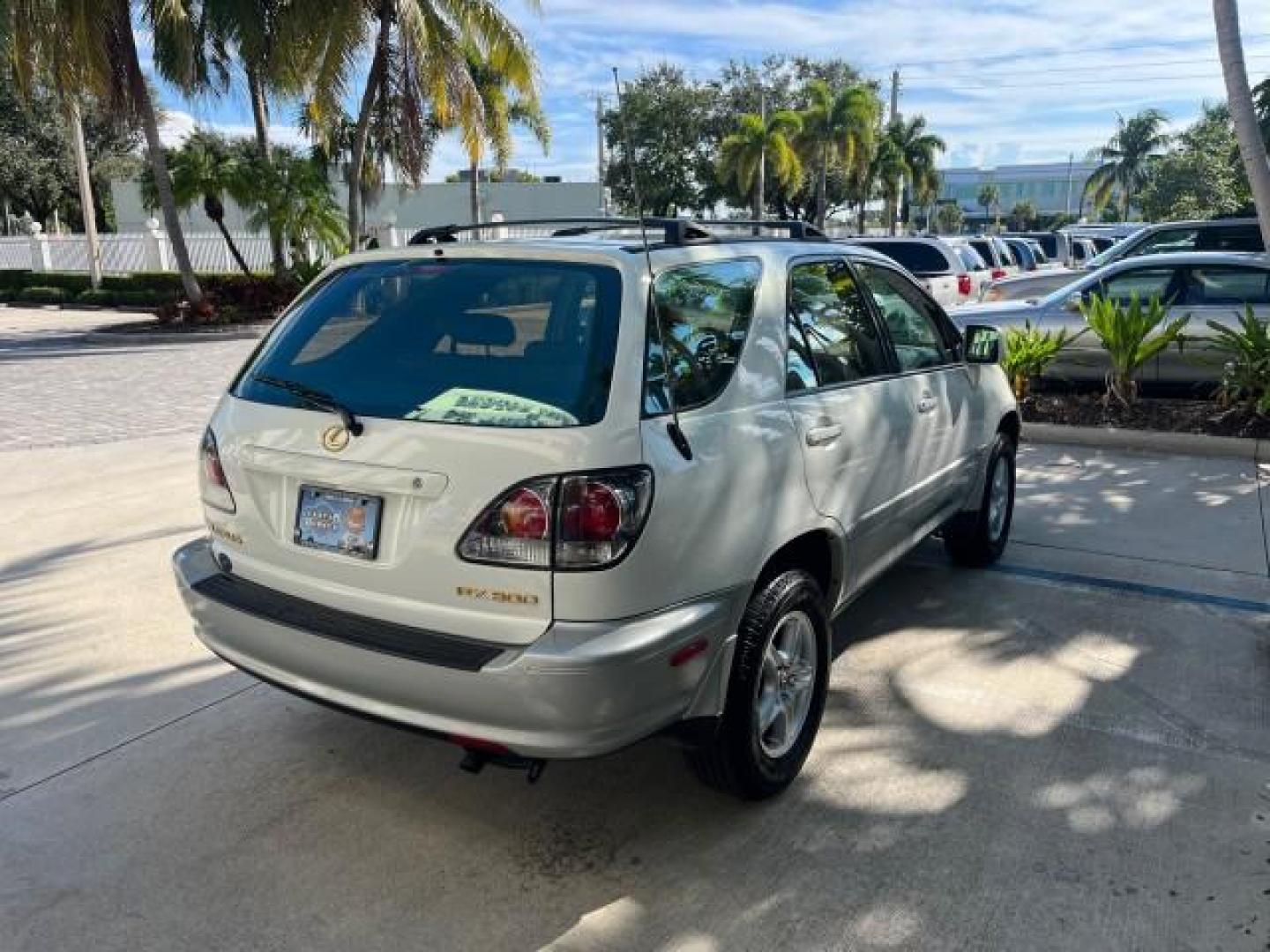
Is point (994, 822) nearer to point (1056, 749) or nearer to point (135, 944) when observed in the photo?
point (1056, 749)

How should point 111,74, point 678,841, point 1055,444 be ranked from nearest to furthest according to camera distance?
point 678,841
point 1055,444
point 111,74

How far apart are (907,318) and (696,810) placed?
2416mm

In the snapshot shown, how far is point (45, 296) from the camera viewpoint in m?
28.4

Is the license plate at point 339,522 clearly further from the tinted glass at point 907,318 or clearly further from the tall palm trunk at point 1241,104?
the tall palm trunk at point 1241,104

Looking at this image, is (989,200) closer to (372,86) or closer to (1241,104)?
(372,86)

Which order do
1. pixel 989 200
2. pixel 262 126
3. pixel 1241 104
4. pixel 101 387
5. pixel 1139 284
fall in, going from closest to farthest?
pixel 1241 104
pixel 1139 284
pixel 101 387
pixel 262 126
pixel 989 200

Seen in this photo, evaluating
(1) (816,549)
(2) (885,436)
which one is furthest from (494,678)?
(2) (885,436)

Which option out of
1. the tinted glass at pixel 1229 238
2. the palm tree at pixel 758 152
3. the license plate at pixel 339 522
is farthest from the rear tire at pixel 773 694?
the palm tree at pixel 758 152

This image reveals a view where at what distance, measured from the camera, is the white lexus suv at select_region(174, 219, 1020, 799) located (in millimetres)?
2553

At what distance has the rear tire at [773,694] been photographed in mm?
2945

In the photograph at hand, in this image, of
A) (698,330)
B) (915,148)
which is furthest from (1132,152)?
(698,330)

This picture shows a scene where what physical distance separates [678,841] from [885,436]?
1.71 meters

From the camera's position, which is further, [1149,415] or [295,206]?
[295,206]

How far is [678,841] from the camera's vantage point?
303cm
